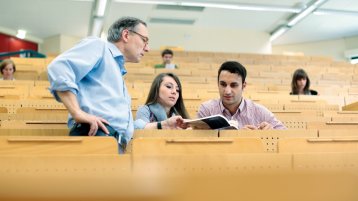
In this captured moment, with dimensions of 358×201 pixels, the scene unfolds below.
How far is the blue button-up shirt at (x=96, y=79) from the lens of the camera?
4.08 feet

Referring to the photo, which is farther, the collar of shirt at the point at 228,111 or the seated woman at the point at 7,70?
the seated woman at the point at 7,70

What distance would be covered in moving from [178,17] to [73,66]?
23.1ft

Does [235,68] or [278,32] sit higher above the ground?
[278,32]

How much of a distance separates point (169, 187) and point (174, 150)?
329 mm

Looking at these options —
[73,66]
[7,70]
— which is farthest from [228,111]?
[7,70]

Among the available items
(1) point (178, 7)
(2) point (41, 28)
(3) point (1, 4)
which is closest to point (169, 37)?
(1) point (178, 7)

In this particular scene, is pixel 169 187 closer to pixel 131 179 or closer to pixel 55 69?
pixel 131 179

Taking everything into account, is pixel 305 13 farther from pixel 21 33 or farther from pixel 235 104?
pixel 235 104

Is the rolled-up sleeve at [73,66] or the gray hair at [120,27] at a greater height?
the gray hair at [120,27]

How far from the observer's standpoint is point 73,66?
1262mm

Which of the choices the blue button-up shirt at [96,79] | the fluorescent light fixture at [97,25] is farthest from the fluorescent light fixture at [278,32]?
the blue button-up shirt at [96,79]

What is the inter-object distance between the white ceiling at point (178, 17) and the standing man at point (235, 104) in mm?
5209

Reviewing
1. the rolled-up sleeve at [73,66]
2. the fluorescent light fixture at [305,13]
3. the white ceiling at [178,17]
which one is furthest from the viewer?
the white ceiling at [178,17]

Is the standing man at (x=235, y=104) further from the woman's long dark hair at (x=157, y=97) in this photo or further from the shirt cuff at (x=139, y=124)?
the shirt cuff at (x=139, y=124)
